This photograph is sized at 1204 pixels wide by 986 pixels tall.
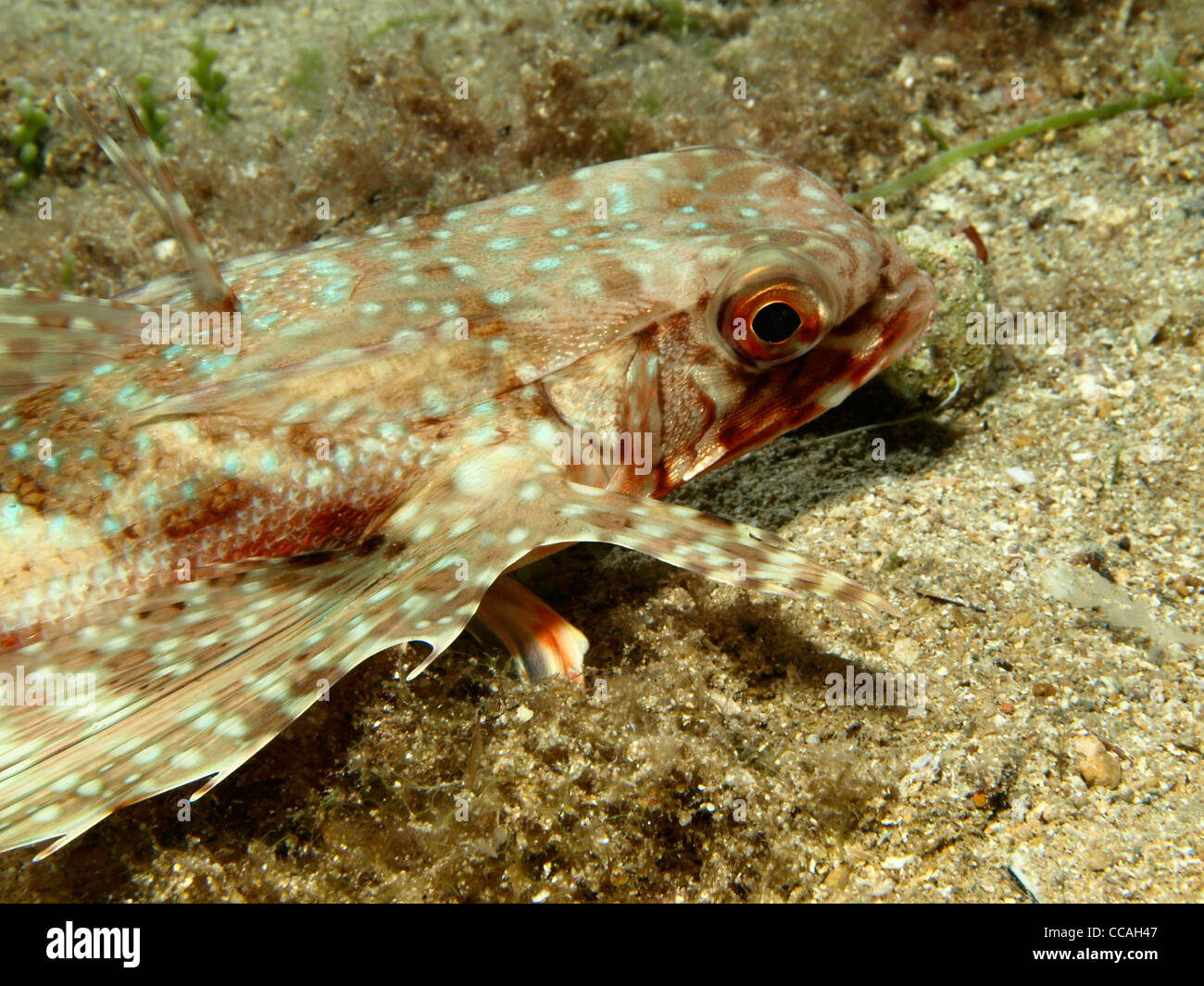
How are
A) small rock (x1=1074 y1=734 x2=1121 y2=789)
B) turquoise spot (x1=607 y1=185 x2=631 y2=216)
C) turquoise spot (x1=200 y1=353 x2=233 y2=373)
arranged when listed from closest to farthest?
small rock (x1=1074 y1=734 x2=1121 y2=789), turquoise spot (x1=200 y1=353 x2=233 y2=373), turquoise spot (x1=607 y1=185 x2=631 y2=216)

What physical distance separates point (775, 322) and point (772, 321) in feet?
0.03

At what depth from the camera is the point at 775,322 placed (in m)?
2.86

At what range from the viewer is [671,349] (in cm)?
Result: 293

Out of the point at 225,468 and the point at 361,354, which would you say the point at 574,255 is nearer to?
the point at 361,354

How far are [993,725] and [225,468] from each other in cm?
272

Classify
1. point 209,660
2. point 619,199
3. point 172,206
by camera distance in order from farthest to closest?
point 619,199, point 172,206, point 209,660

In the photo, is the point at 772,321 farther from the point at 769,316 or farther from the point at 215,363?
the point at 215,363

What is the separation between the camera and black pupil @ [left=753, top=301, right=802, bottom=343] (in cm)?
284

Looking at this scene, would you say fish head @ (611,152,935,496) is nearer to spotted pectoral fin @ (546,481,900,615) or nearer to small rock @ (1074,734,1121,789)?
spotted pectoral fin @ (546,481,900,615)

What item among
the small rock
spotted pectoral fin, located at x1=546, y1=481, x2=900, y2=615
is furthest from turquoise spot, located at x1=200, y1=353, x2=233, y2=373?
the small rock

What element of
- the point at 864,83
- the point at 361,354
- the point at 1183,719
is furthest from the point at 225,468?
the point at 864,83

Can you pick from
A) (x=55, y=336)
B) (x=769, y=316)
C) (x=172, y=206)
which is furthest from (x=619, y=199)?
(x=55, y=336)

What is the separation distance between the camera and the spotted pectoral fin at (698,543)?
2.55 m

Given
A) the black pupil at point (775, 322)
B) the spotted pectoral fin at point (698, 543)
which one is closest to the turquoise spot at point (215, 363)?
the spotted pectoral fin at point (698, 543)
